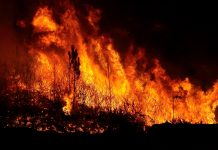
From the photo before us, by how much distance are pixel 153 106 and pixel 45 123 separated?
615 inches

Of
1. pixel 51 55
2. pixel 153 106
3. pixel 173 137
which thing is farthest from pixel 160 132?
pixel 51 55

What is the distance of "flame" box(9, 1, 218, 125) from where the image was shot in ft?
219

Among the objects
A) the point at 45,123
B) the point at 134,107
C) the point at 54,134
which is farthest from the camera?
the point at 134,107

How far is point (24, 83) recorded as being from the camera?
239 feet

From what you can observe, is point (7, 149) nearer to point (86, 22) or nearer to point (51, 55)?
point (51, 55)

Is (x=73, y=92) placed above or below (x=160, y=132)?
above

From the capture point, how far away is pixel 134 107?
222 feet

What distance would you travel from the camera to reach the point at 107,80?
69.6 m

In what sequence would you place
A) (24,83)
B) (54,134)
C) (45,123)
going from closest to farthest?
(54,134)
(45,123)
(24,83)

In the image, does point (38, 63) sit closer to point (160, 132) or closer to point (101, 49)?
point (101, 49)

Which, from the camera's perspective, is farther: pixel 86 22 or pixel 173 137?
pixel 86 22

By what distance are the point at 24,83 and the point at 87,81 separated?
36.4 feet

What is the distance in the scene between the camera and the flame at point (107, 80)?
219ft

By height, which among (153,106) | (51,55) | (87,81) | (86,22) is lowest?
(153,106)
